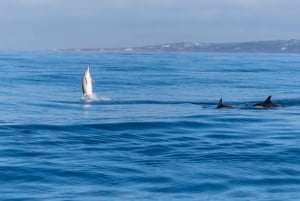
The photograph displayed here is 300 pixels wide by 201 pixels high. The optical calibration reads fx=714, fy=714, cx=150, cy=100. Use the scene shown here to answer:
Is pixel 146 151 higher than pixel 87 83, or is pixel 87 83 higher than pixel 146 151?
Answer: pixel 87 83

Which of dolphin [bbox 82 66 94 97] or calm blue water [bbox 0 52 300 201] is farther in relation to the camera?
dolphin [bbox 82 66 94 97]

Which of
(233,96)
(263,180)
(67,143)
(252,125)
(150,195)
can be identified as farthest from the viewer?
(233,96)

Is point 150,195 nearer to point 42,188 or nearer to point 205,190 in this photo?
point 205,190

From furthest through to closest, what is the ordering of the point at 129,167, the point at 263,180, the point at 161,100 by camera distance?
the point at 161,100 → the point at 129,167 → the point at 263,180

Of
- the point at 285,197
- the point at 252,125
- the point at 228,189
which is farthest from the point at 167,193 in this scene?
the point at 252,125

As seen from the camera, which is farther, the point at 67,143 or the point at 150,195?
the point at 67,143

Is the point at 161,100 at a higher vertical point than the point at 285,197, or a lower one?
higher

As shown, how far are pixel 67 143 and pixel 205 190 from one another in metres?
7.35

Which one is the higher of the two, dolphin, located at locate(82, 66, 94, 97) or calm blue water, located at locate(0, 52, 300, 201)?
dolphin, located at locate(82, 66, 94, 97)

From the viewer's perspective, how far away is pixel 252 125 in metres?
28.3

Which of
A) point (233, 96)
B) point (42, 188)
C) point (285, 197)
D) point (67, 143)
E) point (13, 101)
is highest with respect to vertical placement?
point (233, 96)

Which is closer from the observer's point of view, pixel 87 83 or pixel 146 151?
pixel 146 151

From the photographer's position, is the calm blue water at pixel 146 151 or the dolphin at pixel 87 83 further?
the dolphin at pixel 87 83

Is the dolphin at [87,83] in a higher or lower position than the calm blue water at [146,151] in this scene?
higher
